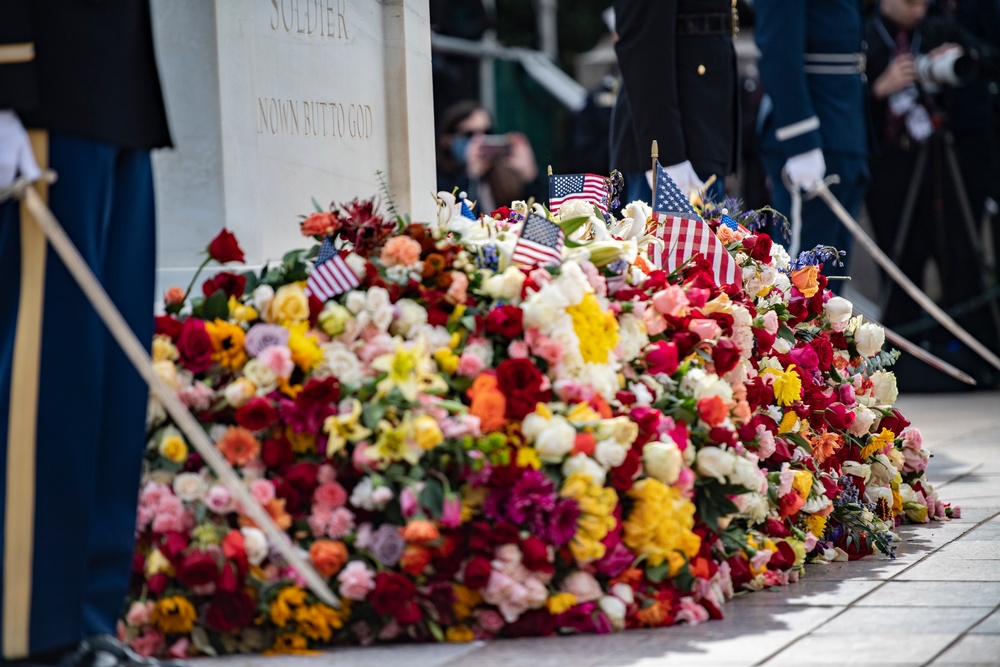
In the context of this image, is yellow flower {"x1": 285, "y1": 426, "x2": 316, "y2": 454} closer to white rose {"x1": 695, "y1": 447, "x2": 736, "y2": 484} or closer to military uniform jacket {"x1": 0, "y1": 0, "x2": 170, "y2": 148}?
military uniform jacket {"x1": 0, "y1": 0, "x2": 170, "y2": 148}

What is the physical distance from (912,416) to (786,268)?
9.97ft

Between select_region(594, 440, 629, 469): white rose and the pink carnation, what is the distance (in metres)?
0.54

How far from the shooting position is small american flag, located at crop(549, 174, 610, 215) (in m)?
4.80

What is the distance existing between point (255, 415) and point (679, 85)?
3.16 m

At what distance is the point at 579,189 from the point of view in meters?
4.82

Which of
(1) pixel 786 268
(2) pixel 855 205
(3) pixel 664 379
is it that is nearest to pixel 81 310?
(3) pixel 664 379

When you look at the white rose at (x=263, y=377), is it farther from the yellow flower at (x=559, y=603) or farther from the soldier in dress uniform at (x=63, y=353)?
the yellow flower at (x=559, y=603)

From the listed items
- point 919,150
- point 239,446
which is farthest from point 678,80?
point 239,446

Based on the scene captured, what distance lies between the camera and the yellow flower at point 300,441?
3.50m

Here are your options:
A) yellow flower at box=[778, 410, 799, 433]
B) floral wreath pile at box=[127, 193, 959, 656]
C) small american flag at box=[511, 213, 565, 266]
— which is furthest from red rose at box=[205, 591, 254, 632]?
yellow flower at box=[778, 410, 799, 433]

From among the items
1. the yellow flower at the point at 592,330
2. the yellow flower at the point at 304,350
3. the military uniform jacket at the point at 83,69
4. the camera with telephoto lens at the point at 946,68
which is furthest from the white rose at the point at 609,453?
the camera with telephoto lens at the point at 946,68

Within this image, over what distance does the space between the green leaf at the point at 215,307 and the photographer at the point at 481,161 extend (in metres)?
7.46

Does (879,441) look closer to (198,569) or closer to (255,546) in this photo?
(255,546)

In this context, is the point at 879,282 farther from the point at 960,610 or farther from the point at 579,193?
the point at 960,610
